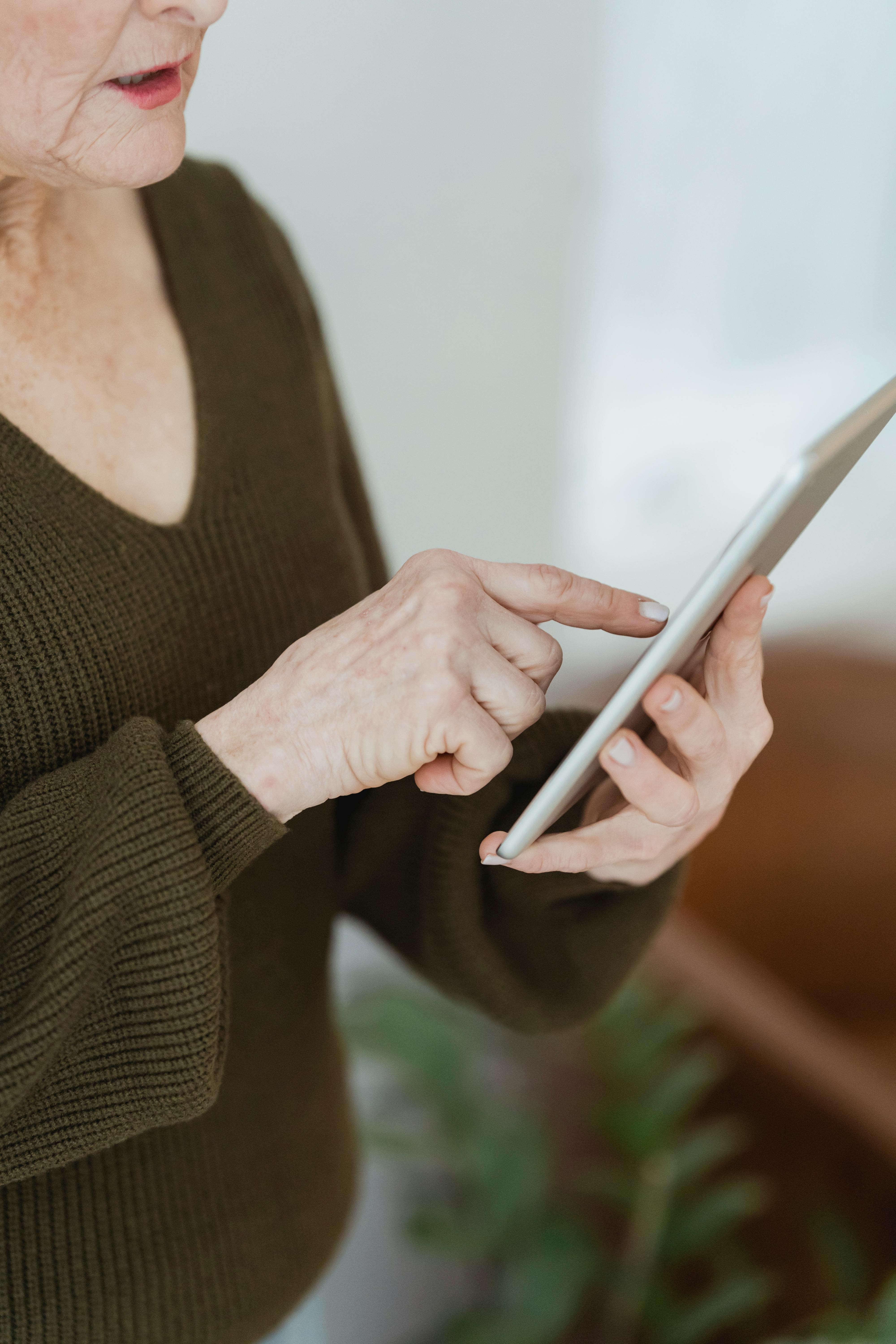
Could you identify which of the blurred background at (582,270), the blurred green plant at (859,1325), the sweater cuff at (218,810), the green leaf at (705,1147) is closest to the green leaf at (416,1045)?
the blurred background at (582,270)

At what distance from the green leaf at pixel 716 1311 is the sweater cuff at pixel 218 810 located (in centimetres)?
104

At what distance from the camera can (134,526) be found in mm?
639

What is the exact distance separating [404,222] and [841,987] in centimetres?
129

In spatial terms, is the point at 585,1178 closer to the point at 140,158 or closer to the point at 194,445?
the point at 194,445

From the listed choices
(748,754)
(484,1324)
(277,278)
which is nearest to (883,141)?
(277,278)

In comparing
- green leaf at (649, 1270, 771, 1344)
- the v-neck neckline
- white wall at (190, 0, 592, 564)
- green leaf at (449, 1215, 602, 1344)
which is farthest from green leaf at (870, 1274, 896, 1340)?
white wall at (190, 0, 592, 564)

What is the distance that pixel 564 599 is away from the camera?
0.54 m

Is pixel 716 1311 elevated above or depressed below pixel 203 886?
below

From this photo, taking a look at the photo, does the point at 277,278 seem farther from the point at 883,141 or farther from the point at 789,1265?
the point at 789,1265

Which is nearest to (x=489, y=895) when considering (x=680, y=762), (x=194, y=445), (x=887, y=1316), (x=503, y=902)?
→ (x=503, y=902)

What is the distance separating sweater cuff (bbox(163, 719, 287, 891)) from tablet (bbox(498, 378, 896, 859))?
5.0 inches

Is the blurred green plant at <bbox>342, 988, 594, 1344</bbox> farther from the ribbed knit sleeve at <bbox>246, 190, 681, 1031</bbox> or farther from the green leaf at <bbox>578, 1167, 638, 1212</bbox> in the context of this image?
the ribbed knit sleeve at <bbox>246, 190, 681, 1031</bbox>

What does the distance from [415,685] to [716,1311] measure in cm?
110

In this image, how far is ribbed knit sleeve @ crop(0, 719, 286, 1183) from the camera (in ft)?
1.69
